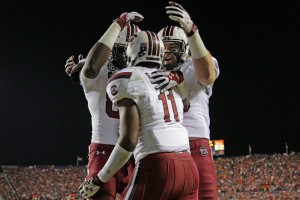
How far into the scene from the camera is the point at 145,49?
3207mm

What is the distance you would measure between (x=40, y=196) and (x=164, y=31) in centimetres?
3957

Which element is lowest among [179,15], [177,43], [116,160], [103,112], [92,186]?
[92,186]

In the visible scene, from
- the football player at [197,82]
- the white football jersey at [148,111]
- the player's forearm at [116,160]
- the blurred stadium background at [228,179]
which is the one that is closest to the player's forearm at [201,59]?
the football player at [197,82]

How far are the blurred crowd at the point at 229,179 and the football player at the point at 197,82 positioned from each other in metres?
29.3

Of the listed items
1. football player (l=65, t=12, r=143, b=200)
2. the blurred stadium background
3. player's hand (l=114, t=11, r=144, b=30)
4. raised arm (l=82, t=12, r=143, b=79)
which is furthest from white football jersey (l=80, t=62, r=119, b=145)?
the blurred stadium background

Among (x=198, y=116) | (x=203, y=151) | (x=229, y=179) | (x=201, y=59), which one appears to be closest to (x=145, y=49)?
(x=201, y=59)

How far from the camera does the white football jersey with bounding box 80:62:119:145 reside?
14.1 ft

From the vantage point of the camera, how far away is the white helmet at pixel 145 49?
3213 millimetres

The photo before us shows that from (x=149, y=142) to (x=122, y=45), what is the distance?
148cm

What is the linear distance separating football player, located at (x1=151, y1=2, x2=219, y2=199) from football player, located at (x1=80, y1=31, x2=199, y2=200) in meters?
0.47

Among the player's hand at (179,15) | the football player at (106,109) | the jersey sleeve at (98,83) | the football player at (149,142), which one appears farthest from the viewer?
the jersey sleeve at (98,83)

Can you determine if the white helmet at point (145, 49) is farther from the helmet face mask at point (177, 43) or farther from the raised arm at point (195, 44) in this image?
the helmet face mask at point (177, 43)

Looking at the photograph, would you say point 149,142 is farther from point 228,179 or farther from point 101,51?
point 228,179

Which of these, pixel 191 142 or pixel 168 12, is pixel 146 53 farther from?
pixel 191 142
